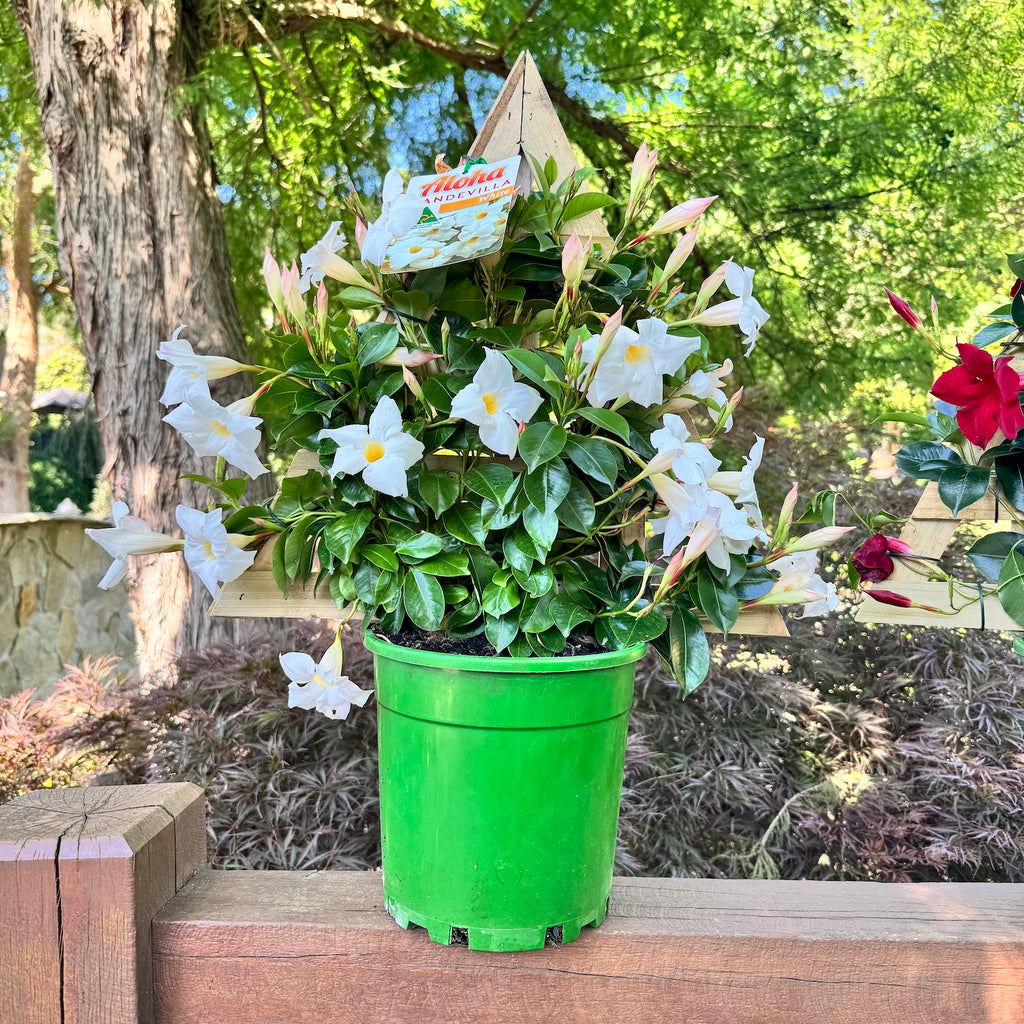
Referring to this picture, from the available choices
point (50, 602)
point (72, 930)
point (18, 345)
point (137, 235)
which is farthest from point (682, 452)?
point (18, 345)

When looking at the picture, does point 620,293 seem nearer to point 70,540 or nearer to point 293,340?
point 293,340

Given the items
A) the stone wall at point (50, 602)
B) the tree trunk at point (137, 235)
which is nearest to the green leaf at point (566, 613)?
the tree trunk at point (137, 235)

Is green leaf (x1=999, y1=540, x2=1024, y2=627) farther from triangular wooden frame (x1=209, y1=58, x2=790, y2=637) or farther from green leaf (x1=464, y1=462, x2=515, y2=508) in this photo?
Answer: green leaf (x1=464, y1=462, x2=515, y2=508)

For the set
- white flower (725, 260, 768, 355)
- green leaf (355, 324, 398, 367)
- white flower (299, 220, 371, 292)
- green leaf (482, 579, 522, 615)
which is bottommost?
green leaf (482, 579, 522, 615)

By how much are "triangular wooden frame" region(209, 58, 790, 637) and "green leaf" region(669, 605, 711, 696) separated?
0.07 m

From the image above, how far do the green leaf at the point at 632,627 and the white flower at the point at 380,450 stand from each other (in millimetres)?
222

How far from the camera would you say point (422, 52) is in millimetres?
3359

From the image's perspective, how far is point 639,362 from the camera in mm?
683

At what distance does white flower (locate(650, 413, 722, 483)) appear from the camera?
68 centimetres

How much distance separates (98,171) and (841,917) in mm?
2773

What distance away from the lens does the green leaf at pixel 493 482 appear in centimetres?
72

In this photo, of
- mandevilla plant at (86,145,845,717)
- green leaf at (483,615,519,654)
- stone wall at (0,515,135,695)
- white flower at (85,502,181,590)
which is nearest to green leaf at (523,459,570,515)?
mandevilla plant at (86,145,845,717)

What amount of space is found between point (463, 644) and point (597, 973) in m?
0.33

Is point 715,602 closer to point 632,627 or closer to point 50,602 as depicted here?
point 632,627
